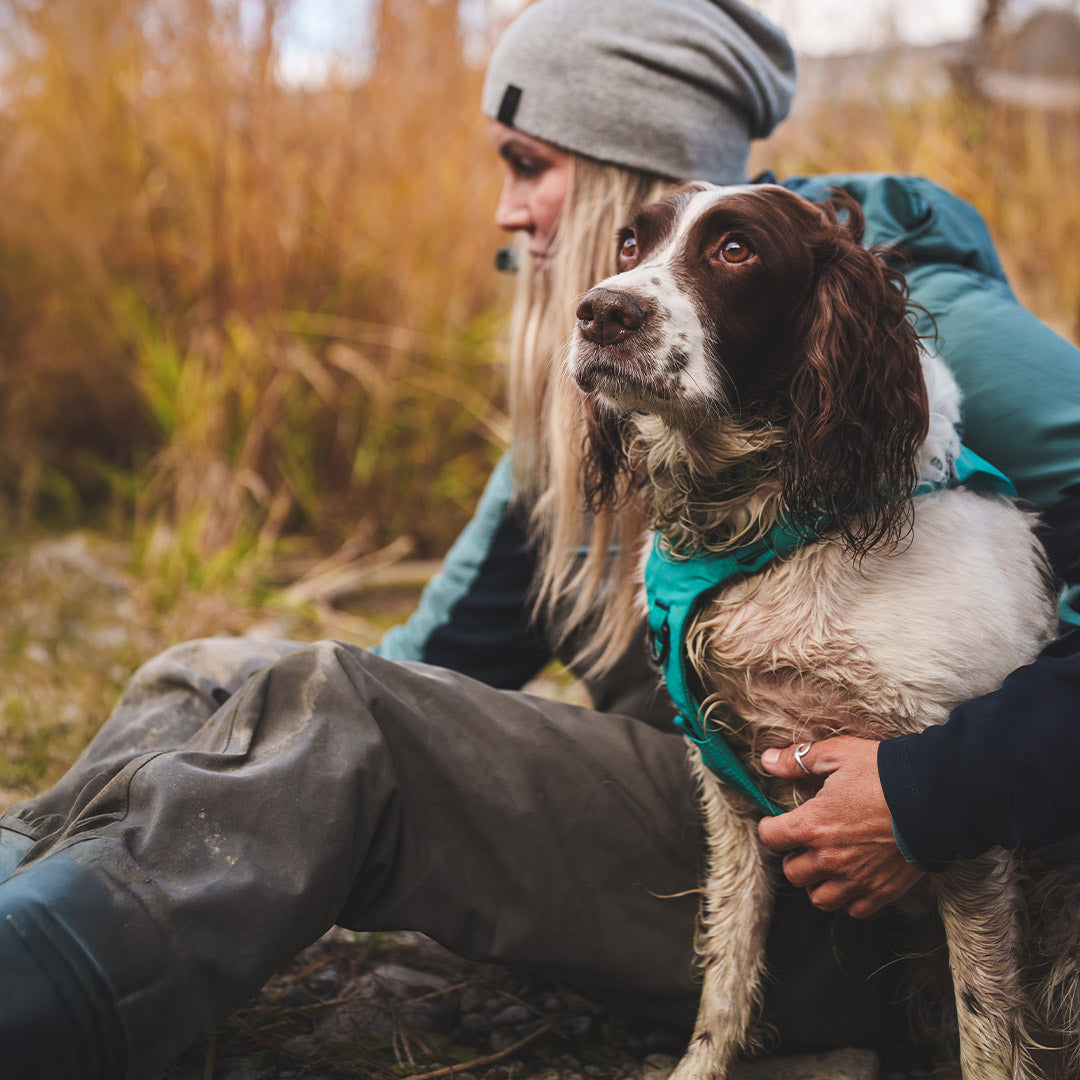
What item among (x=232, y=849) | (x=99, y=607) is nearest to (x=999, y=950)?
(x=232, y=849)

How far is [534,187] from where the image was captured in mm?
2209

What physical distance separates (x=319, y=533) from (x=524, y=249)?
2534 mm

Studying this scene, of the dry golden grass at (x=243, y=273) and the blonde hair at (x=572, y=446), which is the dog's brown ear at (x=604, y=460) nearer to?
the blonde hair at (x=572, y=446)

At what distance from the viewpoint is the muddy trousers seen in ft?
4.05

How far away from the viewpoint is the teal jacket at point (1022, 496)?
1284 millimetres

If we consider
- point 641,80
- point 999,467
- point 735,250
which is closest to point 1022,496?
point 999,467

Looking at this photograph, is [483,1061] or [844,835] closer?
[844,835]

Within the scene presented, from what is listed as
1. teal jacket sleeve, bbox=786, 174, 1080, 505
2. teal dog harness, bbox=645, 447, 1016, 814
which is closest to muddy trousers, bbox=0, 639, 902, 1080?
teal dog harness, bbox=645, 447, 1016, 814

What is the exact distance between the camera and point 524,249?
228 centimetres

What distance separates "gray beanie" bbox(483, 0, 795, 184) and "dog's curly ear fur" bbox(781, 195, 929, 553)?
0.75 metres

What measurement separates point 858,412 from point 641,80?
101 centimetres

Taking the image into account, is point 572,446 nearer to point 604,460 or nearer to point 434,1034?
point 604,460

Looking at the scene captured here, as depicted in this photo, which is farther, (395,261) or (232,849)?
(395,261)

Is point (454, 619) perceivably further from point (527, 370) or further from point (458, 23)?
point (458, 23)
